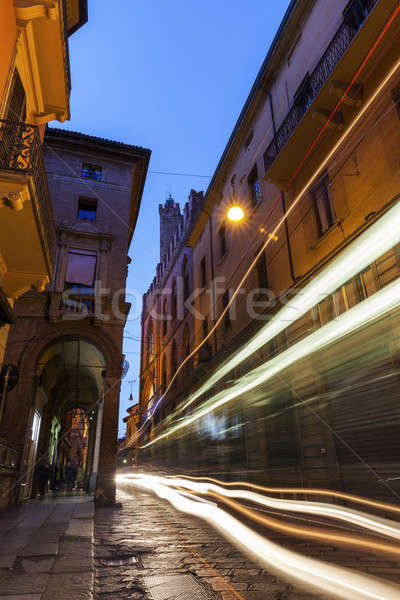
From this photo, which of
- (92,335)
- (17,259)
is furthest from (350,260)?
(92,335)

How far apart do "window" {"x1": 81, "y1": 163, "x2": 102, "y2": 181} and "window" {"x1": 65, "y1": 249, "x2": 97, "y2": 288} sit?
429 cm

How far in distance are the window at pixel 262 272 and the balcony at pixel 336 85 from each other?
367 centimetres

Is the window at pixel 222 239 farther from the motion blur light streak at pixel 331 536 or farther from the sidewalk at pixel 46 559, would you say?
the sidewalk at pixel 46 559

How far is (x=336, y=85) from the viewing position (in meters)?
9.78

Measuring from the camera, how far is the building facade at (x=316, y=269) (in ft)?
25.6

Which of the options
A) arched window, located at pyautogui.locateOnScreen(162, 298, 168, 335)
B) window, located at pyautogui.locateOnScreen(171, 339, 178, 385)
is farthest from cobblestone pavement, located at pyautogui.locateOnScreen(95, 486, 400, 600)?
arched window, located at pyautogui.locateOnScreen(162, 298, 168, 335)

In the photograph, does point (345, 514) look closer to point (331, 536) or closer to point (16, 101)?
point (331, 536)

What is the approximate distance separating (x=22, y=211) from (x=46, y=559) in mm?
5700

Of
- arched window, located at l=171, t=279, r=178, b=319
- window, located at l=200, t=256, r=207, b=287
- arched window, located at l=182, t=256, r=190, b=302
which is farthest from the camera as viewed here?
arched window, located at l=171, t=279, r=178, b=319

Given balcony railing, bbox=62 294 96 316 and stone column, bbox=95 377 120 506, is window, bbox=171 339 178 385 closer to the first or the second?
balcony railing, bbox=62 294 96 316

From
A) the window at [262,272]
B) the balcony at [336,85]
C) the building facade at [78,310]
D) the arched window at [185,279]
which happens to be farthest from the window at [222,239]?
the balcony at [336,85]

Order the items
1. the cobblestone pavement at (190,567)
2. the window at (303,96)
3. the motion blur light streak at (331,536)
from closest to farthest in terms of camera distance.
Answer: the cobblestone pavement at (190,567) < the motion blur light streak at (331,536) < the window at (303,96)

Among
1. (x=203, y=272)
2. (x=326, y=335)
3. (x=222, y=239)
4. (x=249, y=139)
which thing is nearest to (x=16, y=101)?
→ (x=326, y=335)

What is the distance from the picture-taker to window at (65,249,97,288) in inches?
603
